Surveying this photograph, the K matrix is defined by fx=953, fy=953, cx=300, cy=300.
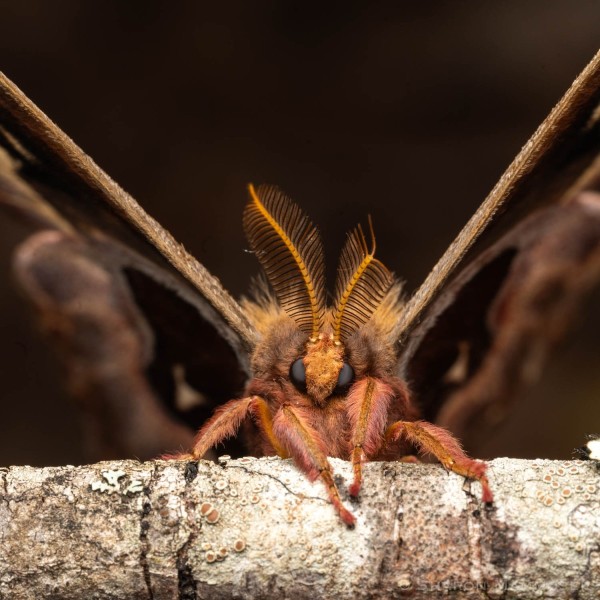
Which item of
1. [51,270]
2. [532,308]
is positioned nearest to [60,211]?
[51,270]

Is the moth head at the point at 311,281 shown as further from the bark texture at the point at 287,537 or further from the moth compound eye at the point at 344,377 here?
the bark texture at the point at 287,537

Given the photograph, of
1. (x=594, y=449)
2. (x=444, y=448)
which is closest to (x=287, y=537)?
(x=444, y=448)

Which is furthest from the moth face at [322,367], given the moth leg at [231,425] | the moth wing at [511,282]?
the moth wing at [511,282]

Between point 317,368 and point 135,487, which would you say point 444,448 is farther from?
point 135,487

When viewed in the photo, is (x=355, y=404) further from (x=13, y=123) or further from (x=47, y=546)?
(x=13, y=123)

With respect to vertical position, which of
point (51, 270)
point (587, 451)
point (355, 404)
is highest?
point (51, 270)

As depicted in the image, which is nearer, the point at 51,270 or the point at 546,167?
the point at 546,167
